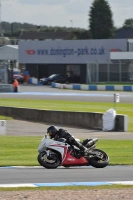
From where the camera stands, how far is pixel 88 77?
7838 centimetres

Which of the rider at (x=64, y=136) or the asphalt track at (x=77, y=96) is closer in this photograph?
the rider at (x=64, y=136)

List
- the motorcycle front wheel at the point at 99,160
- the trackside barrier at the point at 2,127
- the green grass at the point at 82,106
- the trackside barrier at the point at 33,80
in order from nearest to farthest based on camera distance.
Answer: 1. the motorcycle front wheel at the point at 99,160
2. the trackside barrier at the point at 2,127
3. the green grass at the point at 82,106
4. the trackside barrier at the point at 33,80

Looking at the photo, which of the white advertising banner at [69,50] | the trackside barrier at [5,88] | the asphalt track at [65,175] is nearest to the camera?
the asphalt track at [65,175]

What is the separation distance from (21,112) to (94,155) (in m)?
21.2

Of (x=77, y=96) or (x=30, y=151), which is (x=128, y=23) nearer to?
(x=77, y=96)

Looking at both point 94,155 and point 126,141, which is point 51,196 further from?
point 126,141

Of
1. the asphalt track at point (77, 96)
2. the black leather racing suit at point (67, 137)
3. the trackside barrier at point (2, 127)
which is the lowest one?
the asphalt track at point (77, 96)

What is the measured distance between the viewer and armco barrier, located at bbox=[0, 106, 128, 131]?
29528 mm

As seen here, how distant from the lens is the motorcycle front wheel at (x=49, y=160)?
15000 millimetres

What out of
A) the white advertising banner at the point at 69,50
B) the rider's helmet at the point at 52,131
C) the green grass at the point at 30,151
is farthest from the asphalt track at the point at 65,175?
Result: the white advertising banner at the point at 69,50

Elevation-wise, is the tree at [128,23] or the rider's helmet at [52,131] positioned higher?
the tree at [128,23]

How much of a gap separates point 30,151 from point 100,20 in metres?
142

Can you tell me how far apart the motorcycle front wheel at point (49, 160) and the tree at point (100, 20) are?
5664 inches

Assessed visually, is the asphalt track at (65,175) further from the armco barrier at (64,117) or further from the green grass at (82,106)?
the green grass at (82,106)
